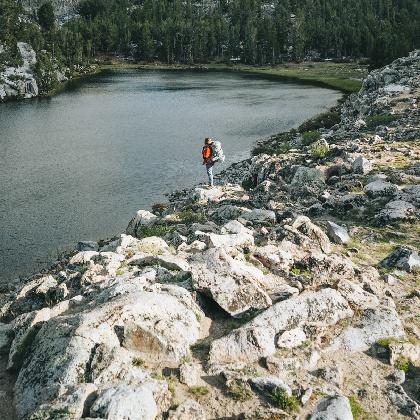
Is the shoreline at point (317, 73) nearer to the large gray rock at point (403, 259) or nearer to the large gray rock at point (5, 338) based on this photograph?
the large gray rock at point (403, 259)

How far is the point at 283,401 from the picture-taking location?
415 inches

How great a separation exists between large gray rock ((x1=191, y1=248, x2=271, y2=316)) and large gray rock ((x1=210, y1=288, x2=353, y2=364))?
66cm

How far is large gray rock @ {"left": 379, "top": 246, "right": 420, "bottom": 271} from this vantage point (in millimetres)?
17328

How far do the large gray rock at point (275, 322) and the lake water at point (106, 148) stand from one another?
66.8 ft

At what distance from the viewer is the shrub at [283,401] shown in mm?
10469

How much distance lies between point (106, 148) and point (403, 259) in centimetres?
5024

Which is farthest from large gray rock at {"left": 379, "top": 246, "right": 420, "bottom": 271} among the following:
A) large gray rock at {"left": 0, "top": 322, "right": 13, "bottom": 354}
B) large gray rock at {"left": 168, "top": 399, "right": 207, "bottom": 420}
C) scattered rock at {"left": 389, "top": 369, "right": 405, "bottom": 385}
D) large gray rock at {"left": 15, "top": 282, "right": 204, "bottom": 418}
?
large gray rock at {"left": 0, "top": 322, "right": 13, "bottom": 354}

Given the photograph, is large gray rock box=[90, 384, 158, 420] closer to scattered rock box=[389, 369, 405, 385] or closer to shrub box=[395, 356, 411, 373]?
scattered rock box=[389, 369, 405, 385]

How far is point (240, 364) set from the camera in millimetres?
11719

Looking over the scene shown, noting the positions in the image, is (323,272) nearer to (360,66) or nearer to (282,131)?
(282,131)

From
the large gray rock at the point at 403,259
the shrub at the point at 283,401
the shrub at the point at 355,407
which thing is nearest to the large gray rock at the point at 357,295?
the large gray rock at the point at 403,259

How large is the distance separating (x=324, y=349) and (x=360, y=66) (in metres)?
186

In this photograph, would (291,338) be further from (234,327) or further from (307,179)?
(307,179)

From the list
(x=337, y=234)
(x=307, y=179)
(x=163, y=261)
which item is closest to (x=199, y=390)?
(x=163, y=261)
